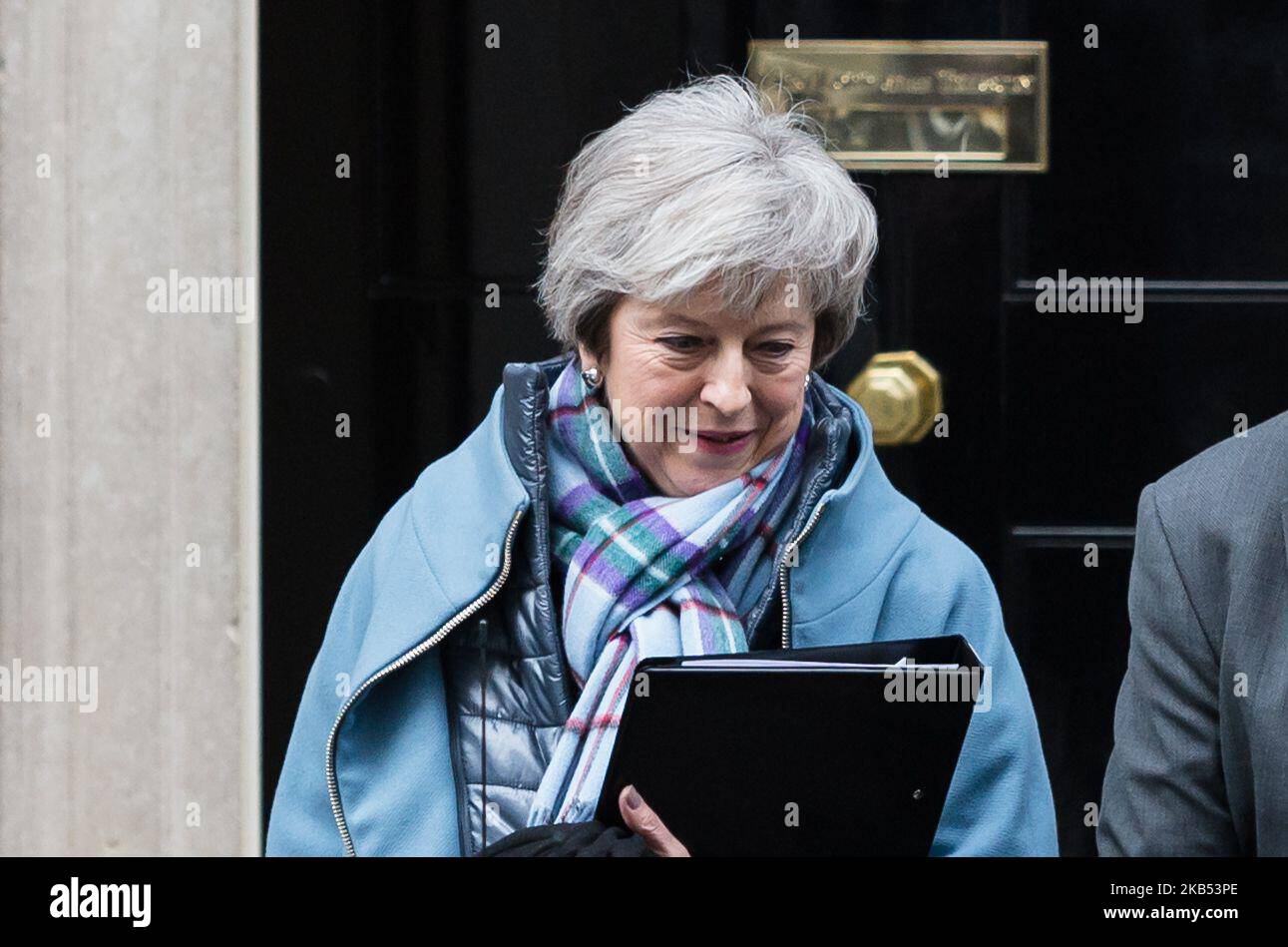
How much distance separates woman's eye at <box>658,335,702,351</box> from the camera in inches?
82.7

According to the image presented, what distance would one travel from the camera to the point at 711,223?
2039mm

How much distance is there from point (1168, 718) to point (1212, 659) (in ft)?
0.26

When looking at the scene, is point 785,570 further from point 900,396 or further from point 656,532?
point 900,396

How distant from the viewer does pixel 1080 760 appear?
2.76 meters

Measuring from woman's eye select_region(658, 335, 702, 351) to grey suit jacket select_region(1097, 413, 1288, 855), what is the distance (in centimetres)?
58

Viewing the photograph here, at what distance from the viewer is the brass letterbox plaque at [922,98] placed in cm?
270

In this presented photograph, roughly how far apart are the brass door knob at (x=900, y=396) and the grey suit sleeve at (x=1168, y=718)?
2.98 ft

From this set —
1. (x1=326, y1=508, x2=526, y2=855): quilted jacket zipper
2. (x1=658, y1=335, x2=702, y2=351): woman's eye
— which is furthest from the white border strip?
(x1=658, y1=335, x2=702, y2=351): woman's eye

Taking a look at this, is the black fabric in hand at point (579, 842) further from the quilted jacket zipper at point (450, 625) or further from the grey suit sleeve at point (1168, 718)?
the grey suit sleeve at point (1168, 718)

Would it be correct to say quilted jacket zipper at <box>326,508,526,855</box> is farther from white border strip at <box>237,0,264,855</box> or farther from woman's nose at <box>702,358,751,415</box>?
white border strip at <box>237,0,264,855</box>

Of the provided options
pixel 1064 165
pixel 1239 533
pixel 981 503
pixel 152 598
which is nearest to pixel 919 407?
pixel 981 503

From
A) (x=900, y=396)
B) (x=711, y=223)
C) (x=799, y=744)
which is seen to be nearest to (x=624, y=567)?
(x=799, y=744)

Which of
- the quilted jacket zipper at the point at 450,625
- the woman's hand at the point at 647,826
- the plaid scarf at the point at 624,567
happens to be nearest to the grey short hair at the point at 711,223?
the plaid scarf at the point at 624,567
